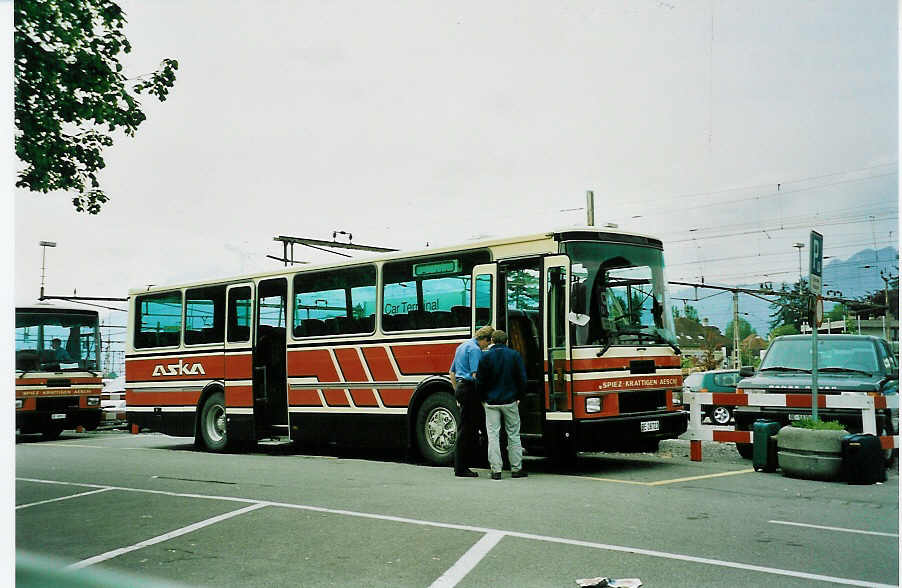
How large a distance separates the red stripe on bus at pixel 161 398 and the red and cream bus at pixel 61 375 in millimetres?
1266

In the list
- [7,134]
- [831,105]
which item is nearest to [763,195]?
[831,105]

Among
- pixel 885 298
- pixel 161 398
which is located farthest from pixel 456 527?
pixel 161 398

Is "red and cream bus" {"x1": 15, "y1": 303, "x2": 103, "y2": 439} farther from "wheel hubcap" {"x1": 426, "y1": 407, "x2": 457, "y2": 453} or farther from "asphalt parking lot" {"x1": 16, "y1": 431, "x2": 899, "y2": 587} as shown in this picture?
A: "wheel hubcap" {"x1": 426, "y1": 407, "x2": 457, "y2": 453}

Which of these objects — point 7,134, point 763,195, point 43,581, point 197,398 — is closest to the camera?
point 43,581

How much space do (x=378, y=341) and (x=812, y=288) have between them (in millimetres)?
5138

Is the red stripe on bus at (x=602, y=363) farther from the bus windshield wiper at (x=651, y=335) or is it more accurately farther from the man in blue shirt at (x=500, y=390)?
the man in blue shirt at (x=500, y=390)

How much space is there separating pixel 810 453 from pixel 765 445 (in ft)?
2.30

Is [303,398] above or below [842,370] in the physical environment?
below

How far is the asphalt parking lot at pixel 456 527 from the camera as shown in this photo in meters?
5.58

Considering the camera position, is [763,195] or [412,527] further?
[763,195]

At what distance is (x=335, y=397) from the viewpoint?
12.1 meters

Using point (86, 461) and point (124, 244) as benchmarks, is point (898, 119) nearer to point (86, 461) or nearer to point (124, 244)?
point (124, 244)

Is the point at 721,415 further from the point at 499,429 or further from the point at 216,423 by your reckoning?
the point at 499,429

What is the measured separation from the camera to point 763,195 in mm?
8555
